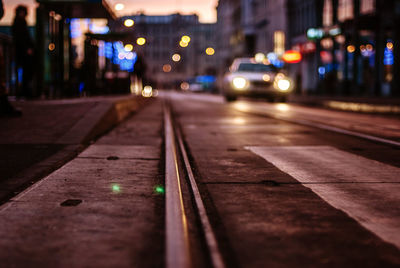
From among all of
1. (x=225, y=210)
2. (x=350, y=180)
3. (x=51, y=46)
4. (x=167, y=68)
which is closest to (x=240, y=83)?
(x=51, y=46)

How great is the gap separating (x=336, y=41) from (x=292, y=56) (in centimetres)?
934

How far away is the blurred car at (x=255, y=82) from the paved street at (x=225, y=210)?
19.3 metres

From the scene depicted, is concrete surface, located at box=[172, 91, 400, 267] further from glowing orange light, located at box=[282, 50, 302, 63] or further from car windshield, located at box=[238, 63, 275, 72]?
glowing orange light, located at box=[282, 50, 302, 63]

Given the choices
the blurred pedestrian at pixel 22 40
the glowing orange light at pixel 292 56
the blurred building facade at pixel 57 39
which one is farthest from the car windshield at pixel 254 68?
the glowing orange light at pixel 292 56

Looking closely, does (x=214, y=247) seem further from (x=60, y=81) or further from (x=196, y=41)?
(x=196, y=41)

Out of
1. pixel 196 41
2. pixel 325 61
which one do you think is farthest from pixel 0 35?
pixel 196 41

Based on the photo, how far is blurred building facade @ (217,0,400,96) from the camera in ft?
120

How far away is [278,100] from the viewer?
30.5 m

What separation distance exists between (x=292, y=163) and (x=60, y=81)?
18.2 meters

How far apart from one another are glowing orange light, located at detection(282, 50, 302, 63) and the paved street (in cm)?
4487

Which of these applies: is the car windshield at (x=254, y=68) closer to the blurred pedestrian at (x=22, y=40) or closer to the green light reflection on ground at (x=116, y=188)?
the blurred pedestrian at (x=22, y=40)

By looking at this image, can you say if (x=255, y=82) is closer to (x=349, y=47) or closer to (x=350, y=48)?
(x=350, y=48)

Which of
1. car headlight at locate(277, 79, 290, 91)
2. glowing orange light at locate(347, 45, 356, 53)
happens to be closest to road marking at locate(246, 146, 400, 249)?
car headlight at locate(277, 79, 290, 91)

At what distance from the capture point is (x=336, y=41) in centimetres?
4512
